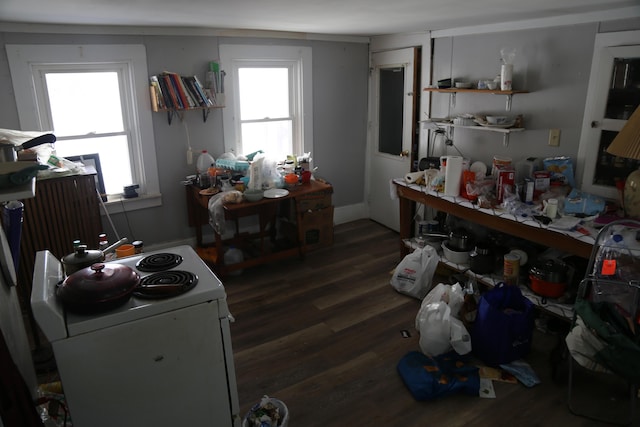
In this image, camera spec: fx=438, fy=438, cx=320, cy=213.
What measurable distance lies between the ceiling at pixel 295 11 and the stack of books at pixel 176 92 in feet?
1.44

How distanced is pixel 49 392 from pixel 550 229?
284cm

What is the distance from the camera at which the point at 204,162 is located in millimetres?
→ 4094

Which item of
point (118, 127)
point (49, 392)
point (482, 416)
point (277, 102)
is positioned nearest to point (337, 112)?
point (277, 102)

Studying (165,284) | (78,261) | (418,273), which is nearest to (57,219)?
(78,261)

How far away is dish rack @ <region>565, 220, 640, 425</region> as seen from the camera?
2084 mm

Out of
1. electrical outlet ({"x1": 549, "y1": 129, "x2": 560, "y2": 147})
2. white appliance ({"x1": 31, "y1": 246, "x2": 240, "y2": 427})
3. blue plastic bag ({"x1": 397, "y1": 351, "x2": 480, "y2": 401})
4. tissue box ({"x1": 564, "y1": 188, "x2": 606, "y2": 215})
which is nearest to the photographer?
white appliance ({"x1": 31, "y1": 246, "x2": 240, "y2": 427})

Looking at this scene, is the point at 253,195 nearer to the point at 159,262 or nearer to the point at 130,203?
the point at 130,203

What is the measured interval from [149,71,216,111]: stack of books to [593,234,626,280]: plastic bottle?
3.16 meters

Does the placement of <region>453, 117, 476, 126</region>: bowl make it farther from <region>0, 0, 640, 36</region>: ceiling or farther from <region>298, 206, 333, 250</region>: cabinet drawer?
<region>298, 206, 333, 250</region>: cabinet drawer

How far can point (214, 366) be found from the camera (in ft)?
5.50

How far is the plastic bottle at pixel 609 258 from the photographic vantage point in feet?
7.85

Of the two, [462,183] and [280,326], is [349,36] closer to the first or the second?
[462,183]

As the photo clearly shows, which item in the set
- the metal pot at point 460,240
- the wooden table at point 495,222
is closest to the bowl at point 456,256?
the metal pot at point 460,240

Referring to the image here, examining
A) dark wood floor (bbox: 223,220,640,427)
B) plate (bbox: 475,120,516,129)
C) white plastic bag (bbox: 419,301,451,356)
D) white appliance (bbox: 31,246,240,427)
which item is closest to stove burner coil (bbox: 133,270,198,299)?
white appliance (bbox: 31,246,240,427)
